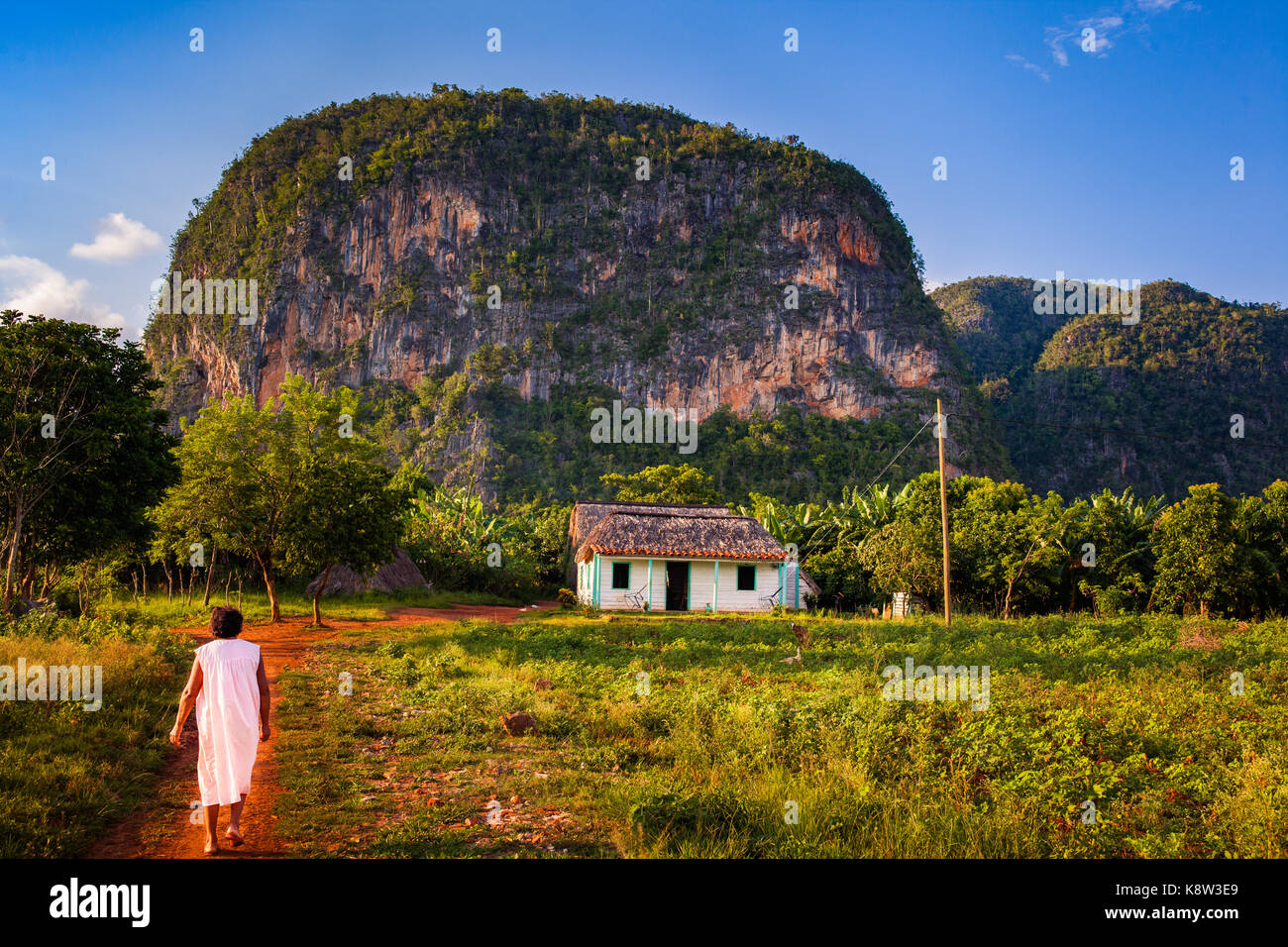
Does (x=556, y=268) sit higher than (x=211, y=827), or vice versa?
(x=556, y=268)

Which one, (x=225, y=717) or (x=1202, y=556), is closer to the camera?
(x=225, y=717)

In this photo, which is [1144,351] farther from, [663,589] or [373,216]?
[373,216]

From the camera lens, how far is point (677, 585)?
27.5m

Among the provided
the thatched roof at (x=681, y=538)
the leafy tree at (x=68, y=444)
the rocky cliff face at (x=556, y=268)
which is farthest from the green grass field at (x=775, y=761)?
the rocky cliff face at (x=556, y=268)

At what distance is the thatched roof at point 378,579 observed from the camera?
27984mm

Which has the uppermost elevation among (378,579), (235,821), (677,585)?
(235,821)

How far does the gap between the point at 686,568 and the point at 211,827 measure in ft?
75.1

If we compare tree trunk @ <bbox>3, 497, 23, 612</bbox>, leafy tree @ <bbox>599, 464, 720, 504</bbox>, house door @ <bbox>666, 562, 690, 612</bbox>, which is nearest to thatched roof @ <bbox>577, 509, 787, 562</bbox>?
house door @ <bbox>666, 562, 690, 612</bbox>

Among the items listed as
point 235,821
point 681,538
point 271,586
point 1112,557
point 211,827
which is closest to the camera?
point 211,827

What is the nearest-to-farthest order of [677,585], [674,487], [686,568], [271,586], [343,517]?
1. [343,517]
2. [271,586]
3. [686,568]
4. [677,585]
5. [674,487]

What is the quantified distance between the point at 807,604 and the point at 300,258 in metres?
97.9

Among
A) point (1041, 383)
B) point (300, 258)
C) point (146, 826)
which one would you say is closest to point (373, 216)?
point (300, 258)

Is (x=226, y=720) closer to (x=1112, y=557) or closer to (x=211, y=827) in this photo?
(x=211, y=827)

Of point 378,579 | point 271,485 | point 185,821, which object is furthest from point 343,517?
point 185,821
